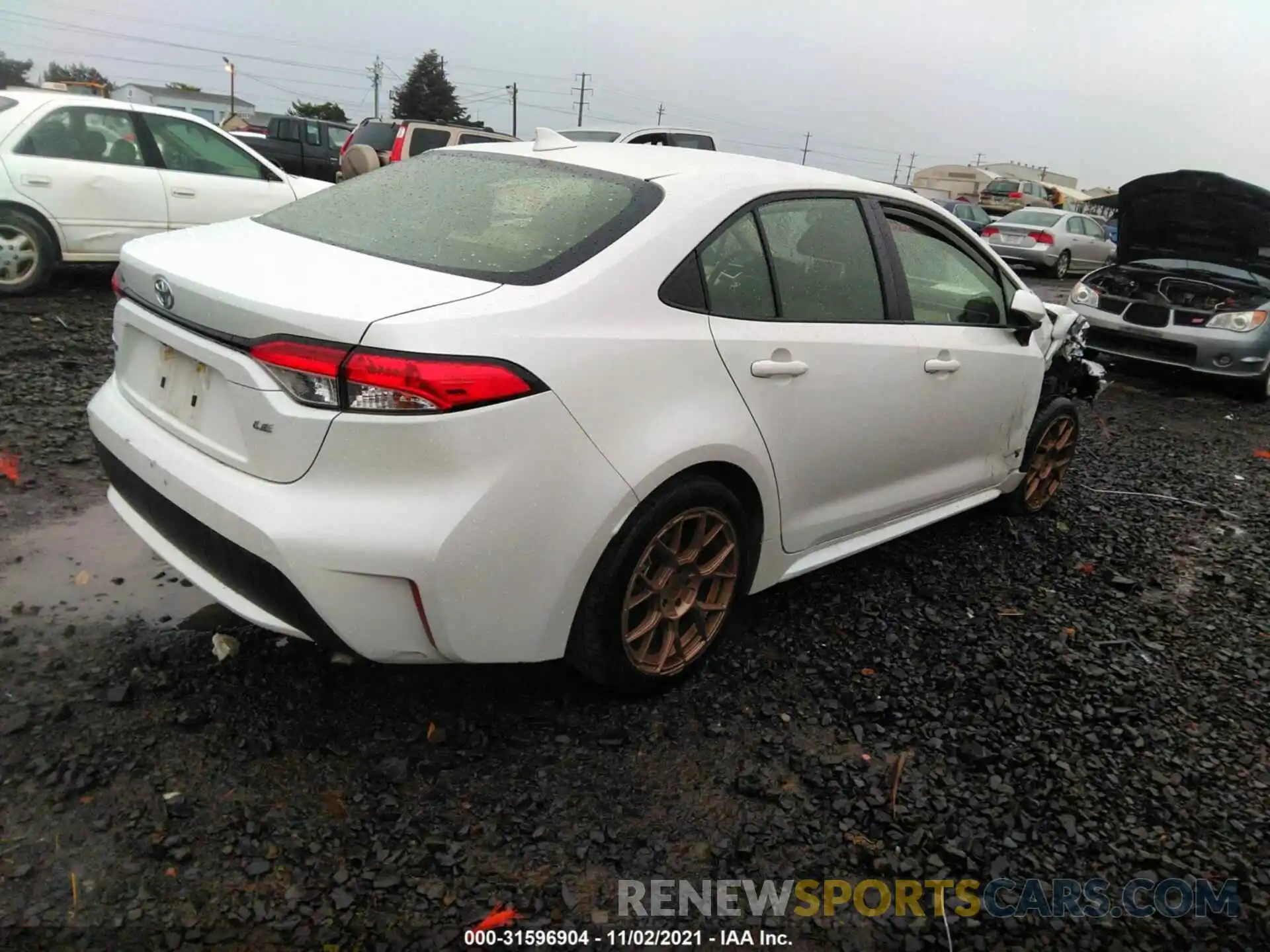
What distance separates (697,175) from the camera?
283cm

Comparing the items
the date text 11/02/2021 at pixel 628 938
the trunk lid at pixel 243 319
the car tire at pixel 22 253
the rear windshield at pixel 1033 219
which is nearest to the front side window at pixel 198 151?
the car tire at pixel 22 253

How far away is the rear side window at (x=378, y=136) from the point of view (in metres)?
14.9

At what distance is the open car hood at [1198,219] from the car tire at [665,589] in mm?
6972

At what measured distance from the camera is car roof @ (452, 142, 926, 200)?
2838 millimetres

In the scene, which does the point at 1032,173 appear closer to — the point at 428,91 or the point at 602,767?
the point at 428,91

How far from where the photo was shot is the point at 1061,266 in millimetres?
19047

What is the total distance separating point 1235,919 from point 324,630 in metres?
2.35

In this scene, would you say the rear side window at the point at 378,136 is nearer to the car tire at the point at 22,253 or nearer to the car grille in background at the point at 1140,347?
the car tire at the point at 22,253

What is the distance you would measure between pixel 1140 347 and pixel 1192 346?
1.40 feet

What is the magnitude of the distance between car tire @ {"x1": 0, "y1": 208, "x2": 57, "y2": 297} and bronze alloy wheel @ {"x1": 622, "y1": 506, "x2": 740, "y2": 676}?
6.39 metres

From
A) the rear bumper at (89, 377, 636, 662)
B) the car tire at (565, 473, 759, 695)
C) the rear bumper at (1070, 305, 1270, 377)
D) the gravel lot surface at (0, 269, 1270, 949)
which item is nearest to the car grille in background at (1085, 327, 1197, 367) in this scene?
the rear bumper at (1070, 305, 1270, 377)

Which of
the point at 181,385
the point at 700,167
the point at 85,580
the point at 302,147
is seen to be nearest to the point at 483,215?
the point at 700,167

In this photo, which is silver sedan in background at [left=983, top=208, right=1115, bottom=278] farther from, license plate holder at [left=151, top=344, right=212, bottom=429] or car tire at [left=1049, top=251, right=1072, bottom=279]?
license plate holder at [left=151, top=344, right=212, bottom=429]

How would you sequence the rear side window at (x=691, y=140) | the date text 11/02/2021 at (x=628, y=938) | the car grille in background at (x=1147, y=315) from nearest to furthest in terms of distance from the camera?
1. the date text 11/02/2021 at (x=628, y=938)
2. the car grille in background at (x=1147, y=315)
3. the rear side window at (x=691, y=140)
